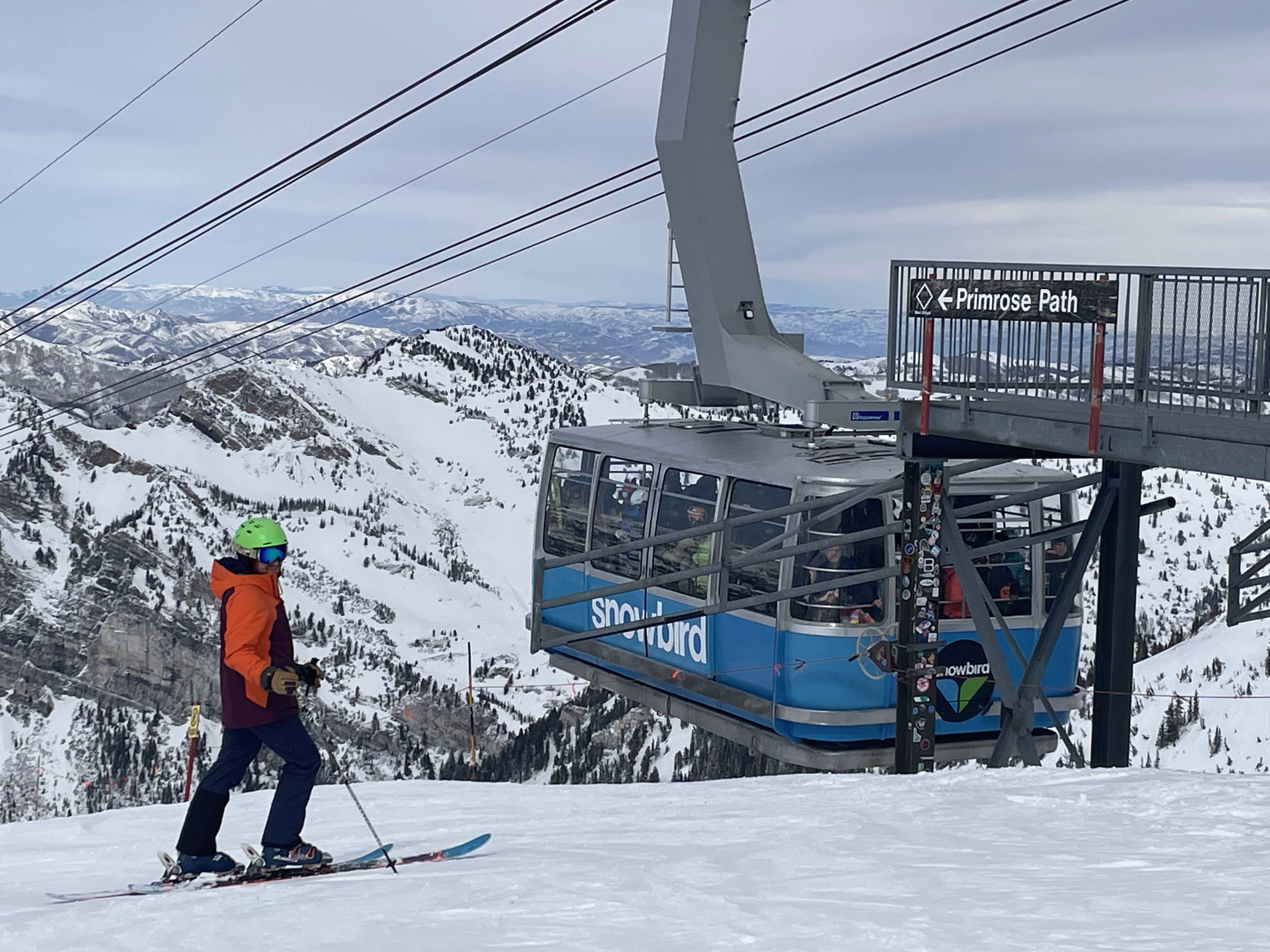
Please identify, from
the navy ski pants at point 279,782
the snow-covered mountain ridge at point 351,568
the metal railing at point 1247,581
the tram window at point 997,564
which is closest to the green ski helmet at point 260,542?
the navy ski pants at point 279,782

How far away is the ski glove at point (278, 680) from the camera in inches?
213

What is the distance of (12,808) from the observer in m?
59.4

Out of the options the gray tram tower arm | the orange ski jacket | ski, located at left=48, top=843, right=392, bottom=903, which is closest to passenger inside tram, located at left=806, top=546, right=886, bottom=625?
the gray tram tower arm

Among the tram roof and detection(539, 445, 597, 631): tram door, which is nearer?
the tram roof

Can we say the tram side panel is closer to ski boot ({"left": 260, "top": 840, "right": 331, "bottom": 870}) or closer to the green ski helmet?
ski boot ({"left": 260, "top": 840, "right": 331, "bottom": 870})

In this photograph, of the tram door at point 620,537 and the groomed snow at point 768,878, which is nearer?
the groomed snow at point 768,878

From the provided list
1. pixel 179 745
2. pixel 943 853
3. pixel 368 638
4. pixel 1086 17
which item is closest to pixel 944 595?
pixel 1086 17

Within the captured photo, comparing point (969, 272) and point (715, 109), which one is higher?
point (715, 109)

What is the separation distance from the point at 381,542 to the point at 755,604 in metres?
81.2

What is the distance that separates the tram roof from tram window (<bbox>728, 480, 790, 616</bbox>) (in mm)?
96

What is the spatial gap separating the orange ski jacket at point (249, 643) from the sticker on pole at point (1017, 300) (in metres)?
4.94

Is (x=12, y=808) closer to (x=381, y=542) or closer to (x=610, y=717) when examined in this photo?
(x=610, y=717)

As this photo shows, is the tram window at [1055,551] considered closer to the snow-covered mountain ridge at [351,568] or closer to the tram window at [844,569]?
the tram window at [844,569]

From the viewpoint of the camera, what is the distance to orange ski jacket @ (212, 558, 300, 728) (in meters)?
5.52
